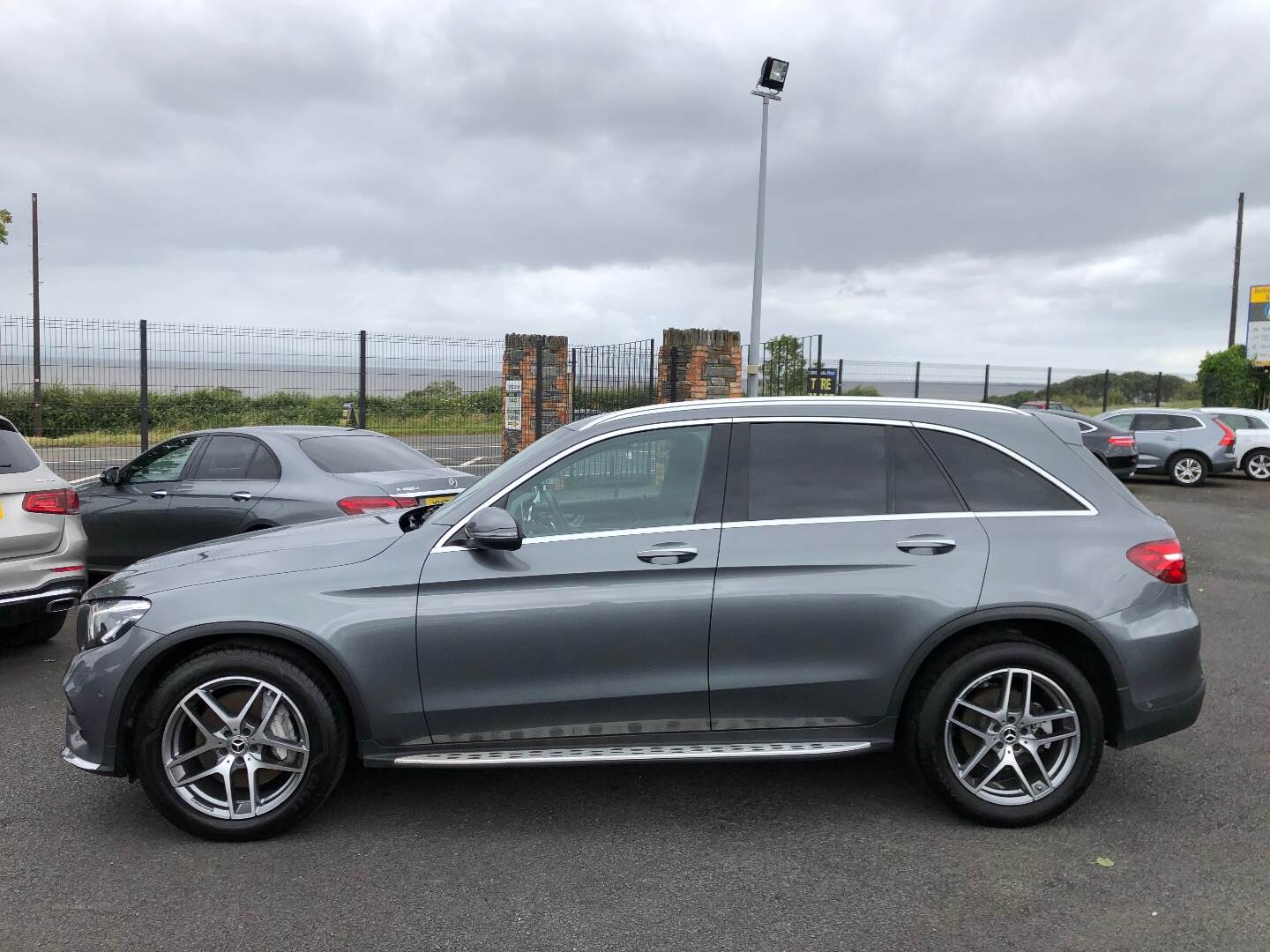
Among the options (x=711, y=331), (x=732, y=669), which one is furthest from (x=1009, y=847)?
(x=711, y=331)

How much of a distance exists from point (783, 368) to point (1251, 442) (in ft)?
33.0

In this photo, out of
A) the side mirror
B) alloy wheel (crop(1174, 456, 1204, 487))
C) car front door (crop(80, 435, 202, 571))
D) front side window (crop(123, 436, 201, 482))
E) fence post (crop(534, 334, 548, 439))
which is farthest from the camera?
alloy wheel (crop(1174, 456, 1204, 487))

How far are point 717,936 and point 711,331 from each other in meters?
12.5

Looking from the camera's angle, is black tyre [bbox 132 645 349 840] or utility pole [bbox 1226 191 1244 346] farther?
utility pole [bbox 1226 191 1244 346]

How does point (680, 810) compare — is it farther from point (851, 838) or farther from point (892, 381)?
point (892, 381)

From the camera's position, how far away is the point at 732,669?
12.2 feet

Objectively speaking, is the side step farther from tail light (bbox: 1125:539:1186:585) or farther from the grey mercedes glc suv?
tail light (bbox: 1125:539:1186:585)

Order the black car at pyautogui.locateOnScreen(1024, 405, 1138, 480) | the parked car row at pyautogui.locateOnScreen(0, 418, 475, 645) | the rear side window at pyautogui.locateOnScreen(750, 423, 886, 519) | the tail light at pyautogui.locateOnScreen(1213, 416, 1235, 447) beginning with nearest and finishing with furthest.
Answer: the rear side window at pyautogui.locateOnScreen(750, 423, 886, 519)
the parked car row at pyautogui.locateOnScreen(0, 418, 475, 645)
the black car at pyautogui.locateOnScreen(1024, 405, 1138, 480)
the tail light at pyautogui.locateOnScreen(1213, 416, 1235, 447)

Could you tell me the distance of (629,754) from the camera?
3744 mm

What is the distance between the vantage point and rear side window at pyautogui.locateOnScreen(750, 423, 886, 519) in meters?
3.88

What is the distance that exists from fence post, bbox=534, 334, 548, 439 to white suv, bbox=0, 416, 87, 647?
28.2ft

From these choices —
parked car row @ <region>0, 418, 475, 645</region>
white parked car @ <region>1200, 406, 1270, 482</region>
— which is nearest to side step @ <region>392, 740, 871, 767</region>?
parked car row @ <region>0, 418, 475, 645</region>

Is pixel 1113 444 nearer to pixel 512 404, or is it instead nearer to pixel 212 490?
pixel 512 404

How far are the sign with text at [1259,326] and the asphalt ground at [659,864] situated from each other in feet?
106
